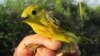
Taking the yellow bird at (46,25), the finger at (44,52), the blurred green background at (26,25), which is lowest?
the blurred green background at (26,25)

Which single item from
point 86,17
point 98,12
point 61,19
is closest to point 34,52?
point 61,19

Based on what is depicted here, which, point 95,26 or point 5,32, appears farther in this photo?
point 95,26

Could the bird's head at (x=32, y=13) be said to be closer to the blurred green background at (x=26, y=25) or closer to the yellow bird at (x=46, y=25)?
the yellow bird at (x=46, y=25)

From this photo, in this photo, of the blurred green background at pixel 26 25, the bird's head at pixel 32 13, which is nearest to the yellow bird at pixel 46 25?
the bird's head at pixel 32 13

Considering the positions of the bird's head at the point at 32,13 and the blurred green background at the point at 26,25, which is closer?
the bird's head at the point at 32,13

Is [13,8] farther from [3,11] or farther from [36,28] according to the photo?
[36,28]

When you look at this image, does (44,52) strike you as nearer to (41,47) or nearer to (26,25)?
(41,47)

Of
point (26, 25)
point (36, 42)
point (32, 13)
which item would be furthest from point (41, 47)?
point (26, 25)
